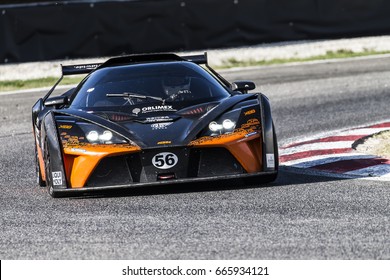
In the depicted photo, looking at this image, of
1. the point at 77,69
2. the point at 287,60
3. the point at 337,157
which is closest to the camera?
the point at 337,157

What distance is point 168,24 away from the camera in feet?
73.5

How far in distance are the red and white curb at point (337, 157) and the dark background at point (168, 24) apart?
9.98m

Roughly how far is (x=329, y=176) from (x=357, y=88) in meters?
8.11

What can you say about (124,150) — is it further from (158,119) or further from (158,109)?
(158,109)

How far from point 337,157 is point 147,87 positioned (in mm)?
1999

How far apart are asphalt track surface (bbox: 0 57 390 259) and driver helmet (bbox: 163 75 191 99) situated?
105cm

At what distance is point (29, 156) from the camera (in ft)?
39.9

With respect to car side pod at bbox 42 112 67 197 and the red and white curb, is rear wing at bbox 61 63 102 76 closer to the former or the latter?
car side pod at bbox 42 112 67 197

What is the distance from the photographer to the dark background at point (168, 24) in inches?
862

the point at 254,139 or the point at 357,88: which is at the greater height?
the point at 254,139

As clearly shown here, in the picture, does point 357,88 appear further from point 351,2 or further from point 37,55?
point 37,55

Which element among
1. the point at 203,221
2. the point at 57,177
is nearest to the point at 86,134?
the point at 57,177
